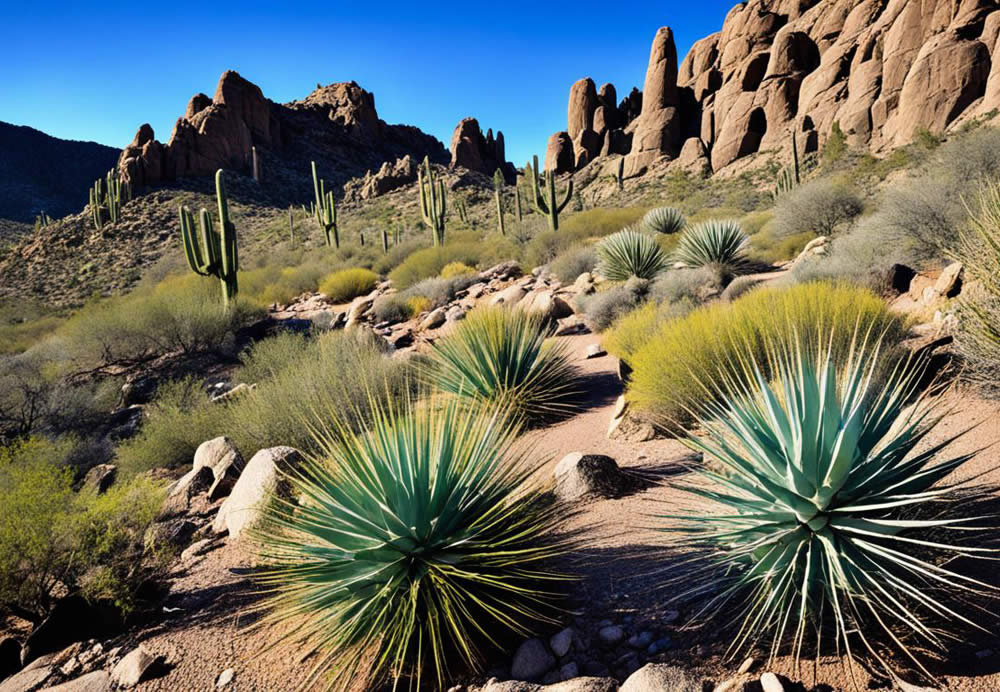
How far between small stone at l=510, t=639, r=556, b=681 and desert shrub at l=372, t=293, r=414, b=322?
1171 centimetres

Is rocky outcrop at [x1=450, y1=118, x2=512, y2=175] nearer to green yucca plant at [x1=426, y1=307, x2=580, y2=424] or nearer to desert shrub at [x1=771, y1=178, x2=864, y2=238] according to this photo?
desert shrub at [x1=771, y1=178, x2=864, y2=238]

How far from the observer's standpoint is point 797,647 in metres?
2.20

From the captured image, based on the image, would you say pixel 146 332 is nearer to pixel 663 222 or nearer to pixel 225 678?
pixel 225 678

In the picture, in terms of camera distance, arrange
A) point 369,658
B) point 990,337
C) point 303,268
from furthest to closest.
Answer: point 303,268 < point 990,337 < point 369,658

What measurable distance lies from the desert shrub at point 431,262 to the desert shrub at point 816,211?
33.8 feet

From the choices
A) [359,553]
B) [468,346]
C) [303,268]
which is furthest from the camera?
[303,268]

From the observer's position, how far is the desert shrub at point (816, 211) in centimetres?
1416

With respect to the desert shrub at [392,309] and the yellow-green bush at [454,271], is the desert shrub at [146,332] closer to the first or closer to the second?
the desert shrub at [392,309]

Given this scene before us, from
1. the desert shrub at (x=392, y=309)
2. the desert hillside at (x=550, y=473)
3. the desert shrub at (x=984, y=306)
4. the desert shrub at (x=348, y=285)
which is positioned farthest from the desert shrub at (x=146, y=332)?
the desert shrub at (x=984, y=306)

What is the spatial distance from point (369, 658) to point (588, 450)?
3093 mm

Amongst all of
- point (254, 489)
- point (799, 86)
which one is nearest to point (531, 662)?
point (254, 489)

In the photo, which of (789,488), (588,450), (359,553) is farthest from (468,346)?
A: (789,488)

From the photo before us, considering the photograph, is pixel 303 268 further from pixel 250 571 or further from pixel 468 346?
pixel 250 571

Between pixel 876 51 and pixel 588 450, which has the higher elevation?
pixel 876 51
